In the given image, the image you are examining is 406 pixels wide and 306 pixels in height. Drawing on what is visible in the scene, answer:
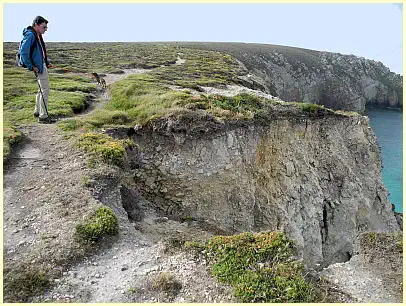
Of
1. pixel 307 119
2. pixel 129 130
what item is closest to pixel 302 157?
pixel 307 119

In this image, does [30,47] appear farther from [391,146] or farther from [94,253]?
[391,146]

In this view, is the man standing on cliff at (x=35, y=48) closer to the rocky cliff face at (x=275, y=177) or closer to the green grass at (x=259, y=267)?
the rocky cliff face at (x=275, y=177)

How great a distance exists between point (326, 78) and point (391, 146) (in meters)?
43.9

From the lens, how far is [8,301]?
8.16 m

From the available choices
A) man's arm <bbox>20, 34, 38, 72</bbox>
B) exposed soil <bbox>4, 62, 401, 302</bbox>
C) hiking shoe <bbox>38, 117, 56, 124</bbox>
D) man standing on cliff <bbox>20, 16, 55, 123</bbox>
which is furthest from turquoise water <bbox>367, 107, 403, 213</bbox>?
→ man's arm <bbox>20, 34, 38, 72</bbox>

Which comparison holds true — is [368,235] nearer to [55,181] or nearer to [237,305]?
[237,305]

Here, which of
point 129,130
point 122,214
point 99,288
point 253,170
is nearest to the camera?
point 99,288

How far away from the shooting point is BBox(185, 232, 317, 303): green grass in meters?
8.69

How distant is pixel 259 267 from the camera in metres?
9.53

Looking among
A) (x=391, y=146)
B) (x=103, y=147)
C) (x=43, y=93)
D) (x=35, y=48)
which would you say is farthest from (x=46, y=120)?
(x=391, y=146)

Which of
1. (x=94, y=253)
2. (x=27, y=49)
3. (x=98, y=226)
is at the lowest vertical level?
(x=94, y=253)

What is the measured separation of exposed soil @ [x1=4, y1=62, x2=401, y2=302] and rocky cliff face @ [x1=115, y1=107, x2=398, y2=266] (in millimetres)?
4698

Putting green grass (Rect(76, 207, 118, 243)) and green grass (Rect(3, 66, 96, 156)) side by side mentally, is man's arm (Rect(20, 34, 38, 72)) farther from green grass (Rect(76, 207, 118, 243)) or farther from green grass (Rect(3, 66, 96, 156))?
green grass (Rect(76, 207, 118, 243))

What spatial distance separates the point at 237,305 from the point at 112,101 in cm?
2141
